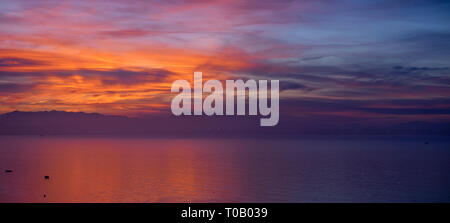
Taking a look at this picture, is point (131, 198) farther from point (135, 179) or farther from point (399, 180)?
point (399, 180)

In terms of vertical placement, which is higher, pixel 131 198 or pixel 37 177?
pixel 37 177

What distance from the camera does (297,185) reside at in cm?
6981

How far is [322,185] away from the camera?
229 ft

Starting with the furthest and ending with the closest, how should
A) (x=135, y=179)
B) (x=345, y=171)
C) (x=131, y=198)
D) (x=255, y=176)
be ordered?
(x=345, y=171) → (x=255, y=176) → (x=135, y=179) → (x=131, y=198)
